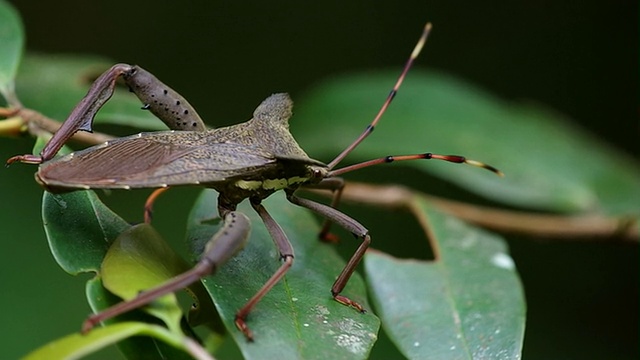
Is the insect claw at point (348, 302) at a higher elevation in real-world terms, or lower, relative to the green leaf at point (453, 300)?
higher

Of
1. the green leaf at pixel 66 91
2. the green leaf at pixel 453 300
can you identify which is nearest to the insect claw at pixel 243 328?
the green leaf at pixel 453 300

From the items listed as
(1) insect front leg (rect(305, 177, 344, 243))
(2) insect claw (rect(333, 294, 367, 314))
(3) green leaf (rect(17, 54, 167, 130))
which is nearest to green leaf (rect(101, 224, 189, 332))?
(2) insect claw (rect(333, 294, 367, 314))

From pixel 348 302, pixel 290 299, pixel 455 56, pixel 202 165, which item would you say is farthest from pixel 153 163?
pixel 455 56

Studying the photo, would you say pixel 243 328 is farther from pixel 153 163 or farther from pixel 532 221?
pixel 532 221

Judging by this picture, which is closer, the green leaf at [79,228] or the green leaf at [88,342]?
the green leaf at [88,342]

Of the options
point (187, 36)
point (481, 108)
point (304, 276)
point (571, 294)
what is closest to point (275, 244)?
point (304, 276)

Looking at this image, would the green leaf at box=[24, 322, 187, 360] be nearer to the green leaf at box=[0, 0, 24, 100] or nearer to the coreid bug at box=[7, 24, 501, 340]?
the coreid bug at box=[7, 24, 501, 340]

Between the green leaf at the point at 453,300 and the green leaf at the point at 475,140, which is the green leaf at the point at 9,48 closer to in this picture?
the green leaf at the point at 453,300

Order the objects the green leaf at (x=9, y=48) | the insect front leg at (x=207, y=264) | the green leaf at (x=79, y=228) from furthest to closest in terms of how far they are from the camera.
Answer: the green leaf at (x=9, y=48), the green leaf at (x=79, y=228), the insect front leg at (x=207, y=264)
